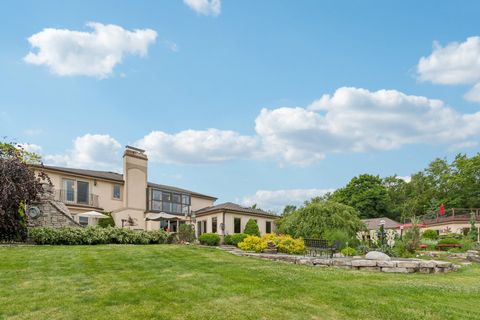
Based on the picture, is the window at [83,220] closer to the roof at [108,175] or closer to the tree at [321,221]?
the roof at [108,175]

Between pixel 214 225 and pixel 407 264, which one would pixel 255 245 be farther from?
pixel 214 225

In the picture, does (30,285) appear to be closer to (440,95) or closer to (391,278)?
(391,278)

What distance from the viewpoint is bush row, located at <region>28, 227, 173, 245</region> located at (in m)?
A: 16.9

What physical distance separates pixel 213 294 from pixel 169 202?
2835cm

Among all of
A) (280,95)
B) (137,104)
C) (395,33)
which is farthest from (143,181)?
(395,33)

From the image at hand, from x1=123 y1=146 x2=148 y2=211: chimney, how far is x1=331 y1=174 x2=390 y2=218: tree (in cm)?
3148

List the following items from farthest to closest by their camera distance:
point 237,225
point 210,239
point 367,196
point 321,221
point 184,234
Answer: point 367,196
point 237,225
point 210,239
point 321,221
point 184,234

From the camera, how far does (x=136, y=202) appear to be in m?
32.2

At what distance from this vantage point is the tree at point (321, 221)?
2220cm

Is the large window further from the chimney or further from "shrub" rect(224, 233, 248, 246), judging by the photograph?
"shrub" rect(224, 233, 248, 246)

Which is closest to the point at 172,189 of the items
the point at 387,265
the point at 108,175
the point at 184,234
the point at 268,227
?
the point at 108,175

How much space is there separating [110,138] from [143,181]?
32.9 ft

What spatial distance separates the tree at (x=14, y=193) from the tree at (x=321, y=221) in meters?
13.7

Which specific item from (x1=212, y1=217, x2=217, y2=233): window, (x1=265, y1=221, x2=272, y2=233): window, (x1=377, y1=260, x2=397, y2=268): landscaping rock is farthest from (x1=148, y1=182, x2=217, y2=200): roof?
(x1=377, y1=260, x2=397, y2=268): landscaping rock
